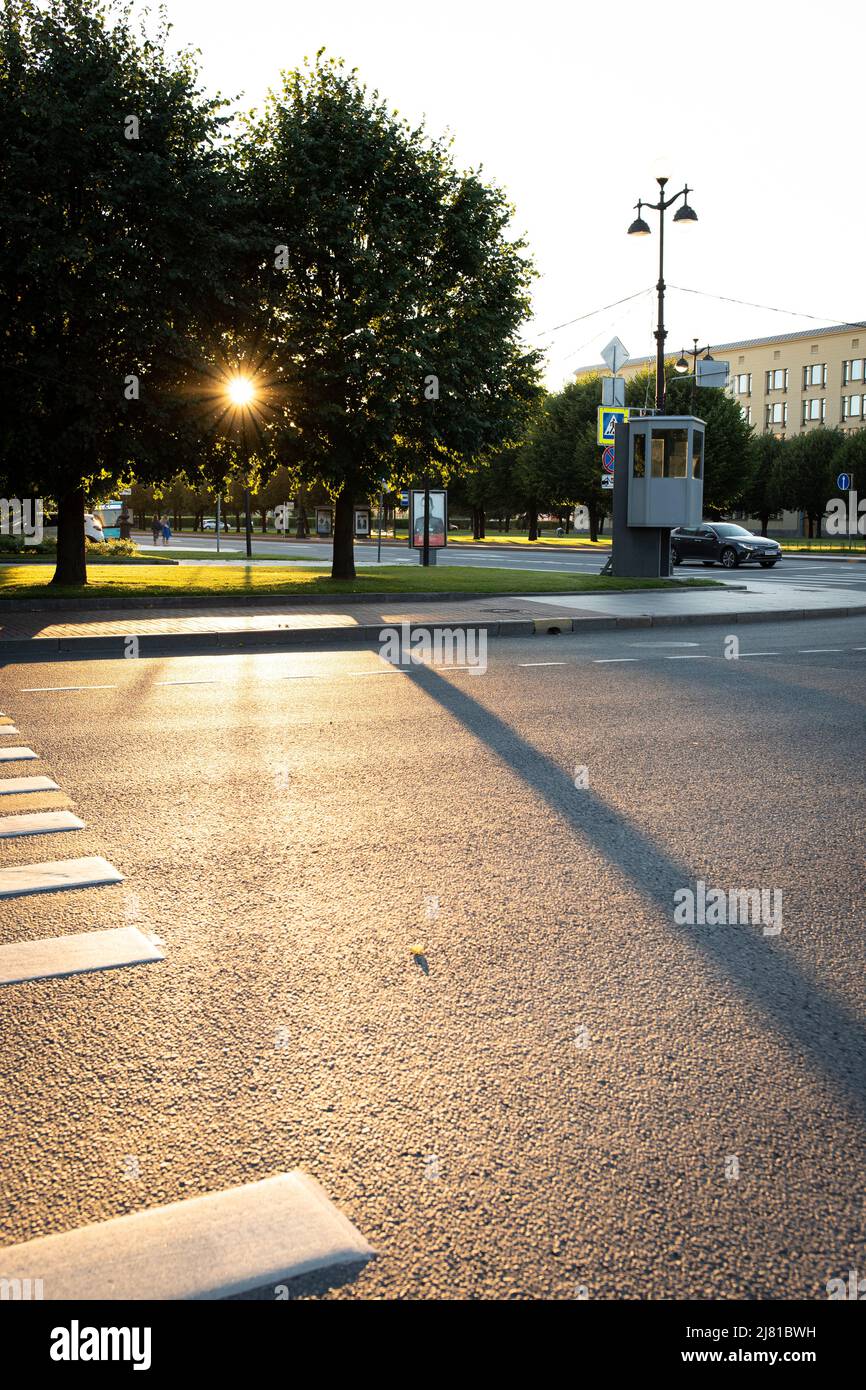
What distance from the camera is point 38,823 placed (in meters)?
5.86

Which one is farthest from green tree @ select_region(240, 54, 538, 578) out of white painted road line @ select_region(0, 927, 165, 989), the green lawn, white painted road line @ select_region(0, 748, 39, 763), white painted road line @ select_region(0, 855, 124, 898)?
white painted road line @ select_region(0, 927, 165, 989)

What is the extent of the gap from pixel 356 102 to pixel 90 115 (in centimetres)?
687

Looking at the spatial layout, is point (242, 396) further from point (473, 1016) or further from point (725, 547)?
point (725, 547)

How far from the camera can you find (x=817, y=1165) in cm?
283

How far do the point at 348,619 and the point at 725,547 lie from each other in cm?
2470

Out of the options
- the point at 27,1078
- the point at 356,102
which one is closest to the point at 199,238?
the point at 356,102

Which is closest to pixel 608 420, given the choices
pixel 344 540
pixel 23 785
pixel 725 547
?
pixel 344 540

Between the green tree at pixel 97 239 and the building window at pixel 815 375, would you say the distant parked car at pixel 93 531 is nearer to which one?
the green tree at pixel 97 239

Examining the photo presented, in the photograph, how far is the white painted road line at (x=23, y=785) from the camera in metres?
6.53

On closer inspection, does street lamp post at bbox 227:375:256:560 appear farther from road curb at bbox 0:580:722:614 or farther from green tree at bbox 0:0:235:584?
road curb at bbox 0:580:722:614

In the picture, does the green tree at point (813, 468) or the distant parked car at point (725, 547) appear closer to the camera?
the distant parked car at point (725, 547)

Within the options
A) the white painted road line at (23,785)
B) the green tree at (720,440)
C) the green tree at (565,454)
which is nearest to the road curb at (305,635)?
the white painted road line at (23,785)

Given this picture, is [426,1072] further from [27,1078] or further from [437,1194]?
[27,1078]

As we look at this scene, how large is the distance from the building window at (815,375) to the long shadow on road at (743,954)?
350ft
